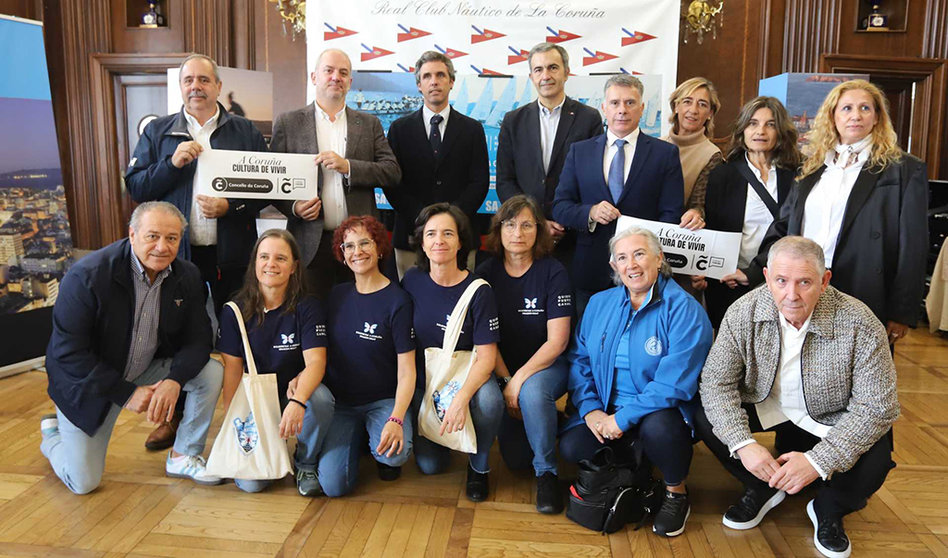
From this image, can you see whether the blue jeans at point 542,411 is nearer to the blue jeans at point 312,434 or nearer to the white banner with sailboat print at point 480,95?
the blue jeans at point 312,434

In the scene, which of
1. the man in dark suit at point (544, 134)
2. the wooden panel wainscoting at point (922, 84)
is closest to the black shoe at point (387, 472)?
the man in dark suit at point (544, 134)

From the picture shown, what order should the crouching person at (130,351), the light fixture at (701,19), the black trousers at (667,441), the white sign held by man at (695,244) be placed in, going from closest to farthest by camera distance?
the black trousers at (667,441)
the crouching person at (130,351)
the white sign held by man at (695,244)
the light fixture at (701,19)

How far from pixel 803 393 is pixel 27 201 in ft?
13.6

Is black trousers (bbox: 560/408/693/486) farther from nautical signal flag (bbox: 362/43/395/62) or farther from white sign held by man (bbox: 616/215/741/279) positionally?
nautical signal flag (bbox: 362/43/395/62)

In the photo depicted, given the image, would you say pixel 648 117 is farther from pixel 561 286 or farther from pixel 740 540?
pixel 740 540

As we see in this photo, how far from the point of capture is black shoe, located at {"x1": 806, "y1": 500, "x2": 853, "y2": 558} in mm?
2189

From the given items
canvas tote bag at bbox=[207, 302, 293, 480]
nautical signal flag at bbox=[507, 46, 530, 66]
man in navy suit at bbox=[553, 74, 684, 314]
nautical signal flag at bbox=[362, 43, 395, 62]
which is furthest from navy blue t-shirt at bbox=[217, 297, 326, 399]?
nautical signal flag at bbox=[507, 46, 530, 66]

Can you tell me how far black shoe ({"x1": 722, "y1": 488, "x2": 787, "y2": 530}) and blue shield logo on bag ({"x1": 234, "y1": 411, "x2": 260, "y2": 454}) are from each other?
1.64 metres

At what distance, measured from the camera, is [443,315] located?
8.55ft

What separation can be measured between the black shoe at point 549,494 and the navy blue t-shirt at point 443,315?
519 mm

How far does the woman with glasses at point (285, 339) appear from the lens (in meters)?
2.56

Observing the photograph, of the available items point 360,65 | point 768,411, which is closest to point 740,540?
point 768,411

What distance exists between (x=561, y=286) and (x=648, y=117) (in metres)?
2.80

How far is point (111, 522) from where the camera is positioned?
7.64 feet
